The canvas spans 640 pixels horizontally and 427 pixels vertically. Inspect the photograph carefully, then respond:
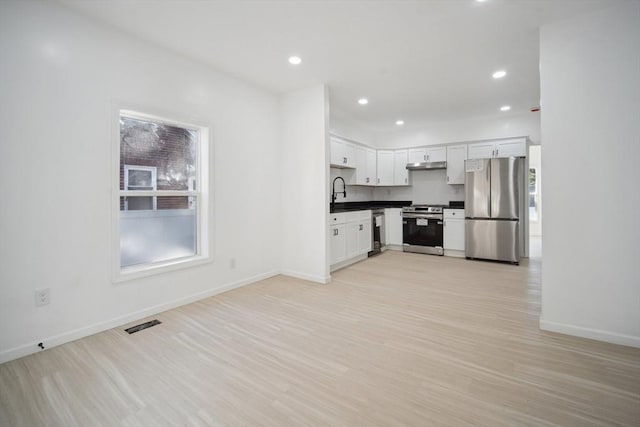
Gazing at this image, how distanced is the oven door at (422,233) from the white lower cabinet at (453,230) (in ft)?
0.35

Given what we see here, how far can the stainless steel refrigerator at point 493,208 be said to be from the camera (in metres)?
4.97

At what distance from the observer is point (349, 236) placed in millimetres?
4812

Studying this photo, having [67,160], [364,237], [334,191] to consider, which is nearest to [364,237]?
[364,237]

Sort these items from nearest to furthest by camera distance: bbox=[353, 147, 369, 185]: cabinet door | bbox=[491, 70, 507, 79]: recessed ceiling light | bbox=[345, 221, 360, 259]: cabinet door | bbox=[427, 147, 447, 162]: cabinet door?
bbox=[491, 70, 507, 79]: recessed ceiling light, bbox=[345, 221, 360, 259]: cabinet door, bbox=[353, 147, 369, 185]: cabinet door, bbox=[427, 147, 447, 162]: cabinet door

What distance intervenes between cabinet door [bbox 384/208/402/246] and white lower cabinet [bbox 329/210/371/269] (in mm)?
981

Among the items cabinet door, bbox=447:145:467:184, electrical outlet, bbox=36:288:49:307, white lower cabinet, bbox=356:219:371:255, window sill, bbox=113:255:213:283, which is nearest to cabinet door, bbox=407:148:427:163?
cabinet door, bbox=447:145:467:184

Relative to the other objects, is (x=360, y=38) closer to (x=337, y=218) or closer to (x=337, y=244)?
(x=337, y=218)

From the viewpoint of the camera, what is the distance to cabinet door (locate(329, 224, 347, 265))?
436 centimetres

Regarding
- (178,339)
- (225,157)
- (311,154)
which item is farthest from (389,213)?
(178,339)

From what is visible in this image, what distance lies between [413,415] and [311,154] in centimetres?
315

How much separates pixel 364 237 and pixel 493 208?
227cm

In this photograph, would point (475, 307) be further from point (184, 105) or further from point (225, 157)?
point (184, 105)

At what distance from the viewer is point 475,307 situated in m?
3.04

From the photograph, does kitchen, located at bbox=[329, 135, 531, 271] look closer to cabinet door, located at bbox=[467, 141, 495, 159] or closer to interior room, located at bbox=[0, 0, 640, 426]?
cabinet door, located at bbox=[467, 141, 495, 159]
